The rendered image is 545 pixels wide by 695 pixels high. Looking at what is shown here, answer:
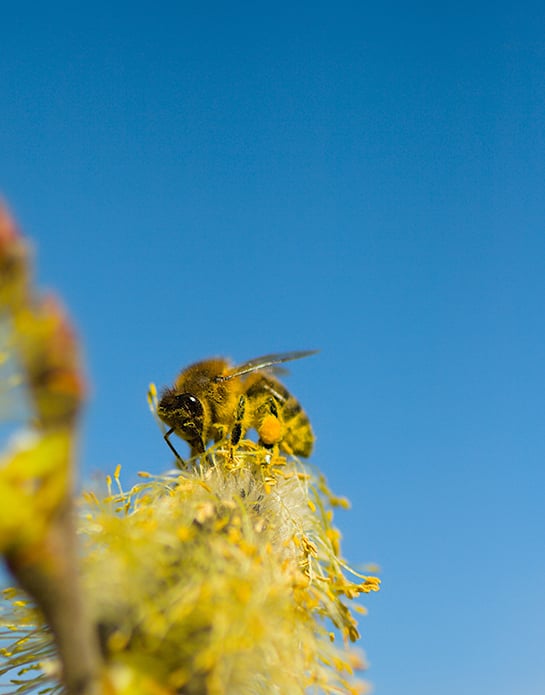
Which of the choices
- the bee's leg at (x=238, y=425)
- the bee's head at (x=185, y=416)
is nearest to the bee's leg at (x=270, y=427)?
the bee's leg at (x=238, y=425)

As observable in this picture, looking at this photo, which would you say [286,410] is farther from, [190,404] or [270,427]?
[190,404]

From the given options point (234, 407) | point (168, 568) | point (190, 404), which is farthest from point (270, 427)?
point (168, 568)

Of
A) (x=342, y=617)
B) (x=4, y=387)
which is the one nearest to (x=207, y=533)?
(x=342, y=617)

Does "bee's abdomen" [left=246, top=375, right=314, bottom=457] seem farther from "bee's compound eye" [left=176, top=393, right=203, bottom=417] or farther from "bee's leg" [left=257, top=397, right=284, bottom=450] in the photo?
"bee's compound eye" [left=176, top=393, right=203, bottom=417]

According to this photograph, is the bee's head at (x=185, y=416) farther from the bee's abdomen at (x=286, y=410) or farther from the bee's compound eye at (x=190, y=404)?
the bee's abdomen at (x=286, y=410)

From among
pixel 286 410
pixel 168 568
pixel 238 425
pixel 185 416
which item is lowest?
pixel 168 568

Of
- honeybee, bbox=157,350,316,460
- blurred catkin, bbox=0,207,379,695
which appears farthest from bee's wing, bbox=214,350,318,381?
blurred catkin, bbox=0,207,379,695

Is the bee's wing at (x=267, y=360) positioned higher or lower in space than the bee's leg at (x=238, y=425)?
higher
